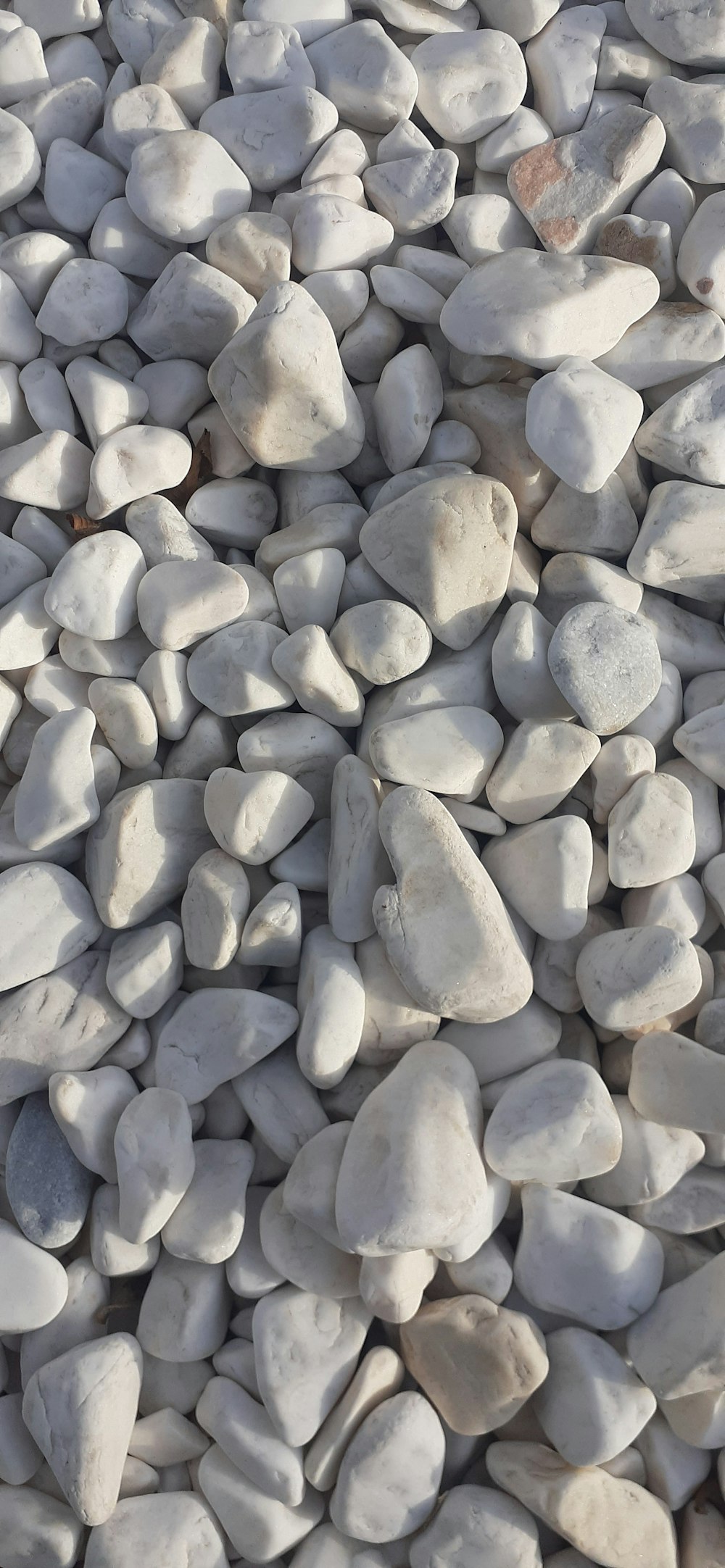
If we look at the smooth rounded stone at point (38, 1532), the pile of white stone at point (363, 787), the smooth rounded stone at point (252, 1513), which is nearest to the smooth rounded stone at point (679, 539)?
the pile of white stone at point (363, 787)

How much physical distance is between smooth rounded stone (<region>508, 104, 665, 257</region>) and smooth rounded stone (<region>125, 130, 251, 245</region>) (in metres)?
0.33

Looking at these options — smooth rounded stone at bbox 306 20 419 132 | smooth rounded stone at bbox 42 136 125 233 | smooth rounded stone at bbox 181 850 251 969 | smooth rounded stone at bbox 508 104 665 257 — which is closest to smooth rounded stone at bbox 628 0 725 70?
smooth rounded stone at bbox 508 104 665 257

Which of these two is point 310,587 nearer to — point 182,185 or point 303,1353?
point 182,185

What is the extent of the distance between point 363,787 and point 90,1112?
0.38 meters

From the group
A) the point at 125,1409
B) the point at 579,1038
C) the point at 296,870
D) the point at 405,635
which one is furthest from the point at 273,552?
the point at 125,1409

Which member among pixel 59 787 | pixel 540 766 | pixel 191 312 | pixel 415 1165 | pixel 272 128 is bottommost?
pixel 415 1165

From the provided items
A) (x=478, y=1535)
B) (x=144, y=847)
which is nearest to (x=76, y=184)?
(x=144, y=847)

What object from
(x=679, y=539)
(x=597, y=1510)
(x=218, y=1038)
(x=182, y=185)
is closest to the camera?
(x=597, y=1510)

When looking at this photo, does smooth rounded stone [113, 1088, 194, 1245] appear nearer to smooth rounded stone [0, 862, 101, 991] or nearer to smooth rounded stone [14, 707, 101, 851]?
smooth rounded stone [0, 862, 101, 991]

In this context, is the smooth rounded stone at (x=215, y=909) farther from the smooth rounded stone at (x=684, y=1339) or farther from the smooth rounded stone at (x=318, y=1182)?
the smooth rounded stone at (x=684, y=1339)

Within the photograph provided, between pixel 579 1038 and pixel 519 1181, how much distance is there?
141mm

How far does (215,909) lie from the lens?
3.17ft

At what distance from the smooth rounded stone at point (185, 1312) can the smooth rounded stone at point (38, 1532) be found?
5.6 inches

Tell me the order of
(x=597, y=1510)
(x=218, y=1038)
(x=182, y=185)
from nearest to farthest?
(x=597, y=1510)
(x=218, y=1038)
(x=182, y=185)
